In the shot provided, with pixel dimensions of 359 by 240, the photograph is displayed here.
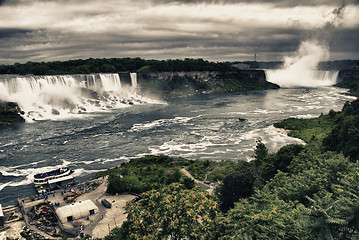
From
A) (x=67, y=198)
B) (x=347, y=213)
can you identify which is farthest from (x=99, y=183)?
→ (x=347, y=213)

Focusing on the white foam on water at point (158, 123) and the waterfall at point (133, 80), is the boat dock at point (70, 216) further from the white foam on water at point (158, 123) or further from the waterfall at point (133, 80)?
the waterfall at point (133, 80)

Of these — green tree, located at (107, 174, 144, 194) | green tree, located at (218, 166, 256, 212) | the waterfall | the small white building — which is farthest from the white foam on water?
the waterfall

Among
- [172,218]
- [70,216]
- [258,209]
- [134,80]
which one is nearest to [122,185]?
[70,216]

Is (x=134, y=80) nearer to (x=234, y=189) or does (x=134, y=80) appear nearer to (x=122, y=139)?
(x=122, y=139)

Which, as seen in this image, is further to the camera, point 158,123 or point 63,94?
point 63,94

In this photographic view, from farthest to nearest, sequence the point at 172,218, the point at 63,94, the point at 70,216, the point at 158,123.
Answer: the point at 63,94, the point at 158,123, the point at 70,216, the point at 172,218

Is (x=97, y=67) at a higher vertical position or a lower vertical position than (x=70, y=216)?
higher

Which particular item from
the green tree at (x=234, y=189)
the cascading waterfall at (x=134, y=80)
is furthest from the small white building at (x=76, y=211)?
the cascading waterfall at (x=134, y=80)
